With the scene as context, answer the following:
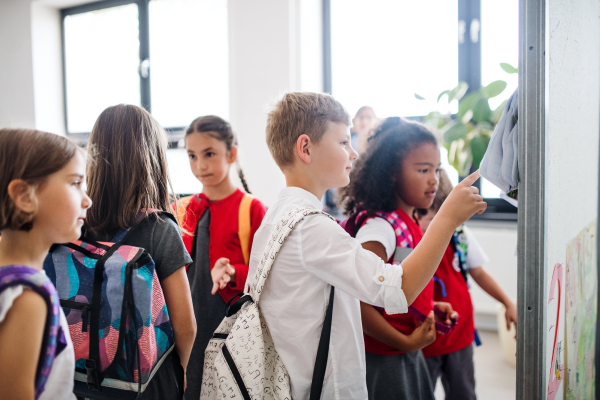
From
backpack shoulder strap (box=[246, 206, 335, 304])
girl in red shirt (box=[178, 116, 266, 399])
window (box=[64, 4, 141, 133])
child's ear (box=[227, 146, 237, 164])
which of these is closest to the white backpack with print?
backpack shoulder strap (box=[246, 206, 335, 304])

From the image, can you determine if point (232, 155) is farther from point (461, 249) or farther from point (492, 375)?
point (492, 375)

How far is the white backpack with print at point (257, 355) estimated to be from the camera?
86 centimetres

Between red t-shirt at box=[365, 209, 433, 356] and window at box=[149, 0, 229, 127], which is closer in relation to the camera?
red t-shirt at box=[365, 209, 433, 356]

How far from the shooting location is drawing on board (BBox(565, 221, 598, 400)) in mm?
1054

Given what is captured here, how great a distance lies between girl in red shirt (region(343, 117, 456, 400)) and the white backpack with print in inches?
12.3

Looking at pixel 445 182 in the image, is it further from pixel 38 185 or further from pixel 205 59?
pixel 205 59

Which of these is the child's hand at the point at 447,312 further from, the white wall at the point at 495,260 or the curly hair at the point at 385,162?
the white wall at the point at 495,260

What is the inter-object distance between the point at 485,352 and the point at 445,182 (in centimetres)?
153

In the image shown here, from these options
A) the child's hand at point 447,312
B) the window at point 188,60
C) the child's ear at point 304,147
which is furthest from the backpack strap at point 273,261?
the window at point 188,60

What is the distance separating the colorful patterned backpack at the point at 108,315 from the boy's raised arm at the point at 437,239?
530 mm

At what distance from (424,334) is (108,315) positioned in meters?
0.74

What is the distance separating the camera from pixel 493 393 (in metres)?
2.18

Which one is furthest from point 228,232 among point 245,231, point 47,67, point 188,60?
point 47,67

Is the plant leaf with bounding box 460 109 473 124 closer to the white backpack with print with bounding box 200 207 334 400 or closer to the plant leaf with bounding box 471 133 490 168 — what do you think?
the plant leaf with bounding box 471 133 490 168
